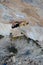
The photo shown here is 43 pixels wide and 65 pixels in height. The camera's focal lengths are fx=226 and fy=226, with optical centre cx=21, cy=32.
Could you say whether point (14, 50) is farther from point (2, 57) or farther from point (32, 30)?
point (32, 30)

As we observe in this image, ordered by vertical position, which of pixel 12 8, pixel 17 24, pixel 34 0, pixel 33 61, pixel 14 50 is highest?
pixel 34 0

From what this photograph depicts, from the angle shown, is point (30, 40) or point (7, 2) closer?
point (30, 40)

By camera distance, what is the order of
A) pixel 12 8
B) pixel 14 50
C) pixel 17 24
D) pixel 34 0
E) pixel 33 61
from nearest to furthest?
1. pixel 33 61
2. pixel 14 50
3. pixel 17 24
4. pixel 12 8
5. pixel 34 0

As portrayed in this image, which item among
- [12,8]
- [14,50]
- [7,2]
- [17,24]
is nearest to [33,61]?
[14,50]

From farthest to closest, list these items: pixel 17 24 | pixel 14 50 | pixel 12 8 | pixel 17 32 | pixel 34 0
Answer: pixel 34 0, pixel 12 8, pixel 17 24, pixel 17 32, pixel 14 50

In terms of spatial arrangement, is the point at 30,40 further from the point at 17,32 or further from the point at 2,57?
the point at 2,57

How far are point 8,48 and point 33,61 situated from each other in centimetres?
40

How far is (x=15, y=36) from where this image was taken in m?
3.05

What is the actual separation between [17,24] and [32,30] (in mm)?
259

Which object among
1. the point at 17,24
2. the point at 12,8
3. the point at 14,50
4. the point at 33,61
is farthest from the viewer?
the point at 12,8

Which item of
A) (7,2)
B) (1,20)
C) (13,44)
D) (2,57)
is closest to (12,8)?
(7,2)

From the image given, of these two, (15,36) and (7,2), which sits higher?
(7,2)

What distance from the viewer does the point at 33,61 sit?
8.89ft

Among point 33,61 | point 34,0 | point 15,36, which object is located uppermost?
point 34,0
